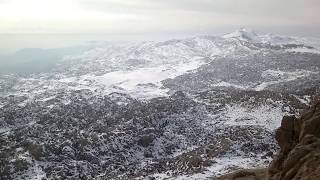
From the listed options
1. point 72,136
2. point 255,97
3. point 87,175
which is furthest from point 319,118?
point 255,97

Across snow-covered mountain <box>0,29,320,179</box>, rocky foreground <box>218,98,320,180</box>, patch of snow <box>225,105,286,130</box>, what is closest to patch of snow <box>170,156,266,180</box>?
snow-covered mountain <box>0,29,320,179</box>

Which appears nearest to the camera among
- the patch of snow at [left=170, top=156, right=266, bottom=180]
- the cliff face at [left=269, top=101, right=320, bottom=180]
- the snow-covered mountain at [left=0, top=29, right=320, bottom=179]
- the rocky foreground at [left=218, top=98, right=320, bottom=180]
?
the cliff face at [left=269, top=101, right=320, bottom=180]

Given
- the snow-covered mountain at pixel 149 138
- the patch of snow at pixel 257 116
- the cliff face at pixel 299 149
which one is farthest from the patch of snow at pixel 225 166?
the patch of snow at pixel 257 116

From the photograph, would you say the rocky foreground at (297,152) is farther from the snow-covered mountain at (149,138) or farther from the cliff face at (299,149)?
the snow-covered mountain at (149,138)

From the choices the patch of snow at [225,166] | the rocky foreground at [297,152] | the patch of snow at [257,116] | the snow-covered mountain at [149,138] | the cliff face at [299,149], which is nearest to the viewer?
the cliff face at [299,149]

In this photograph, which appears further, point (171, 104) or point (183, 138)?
point (171, 104)

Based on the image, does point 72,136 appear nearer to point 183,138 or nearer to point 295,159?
point 183,138

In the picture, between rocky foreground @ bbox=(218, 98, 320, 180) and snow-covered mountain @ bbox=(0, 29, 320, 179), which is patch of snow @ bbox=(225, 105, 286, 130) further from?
rocky foreground @ bbox=(218, 98, 320, 180)
